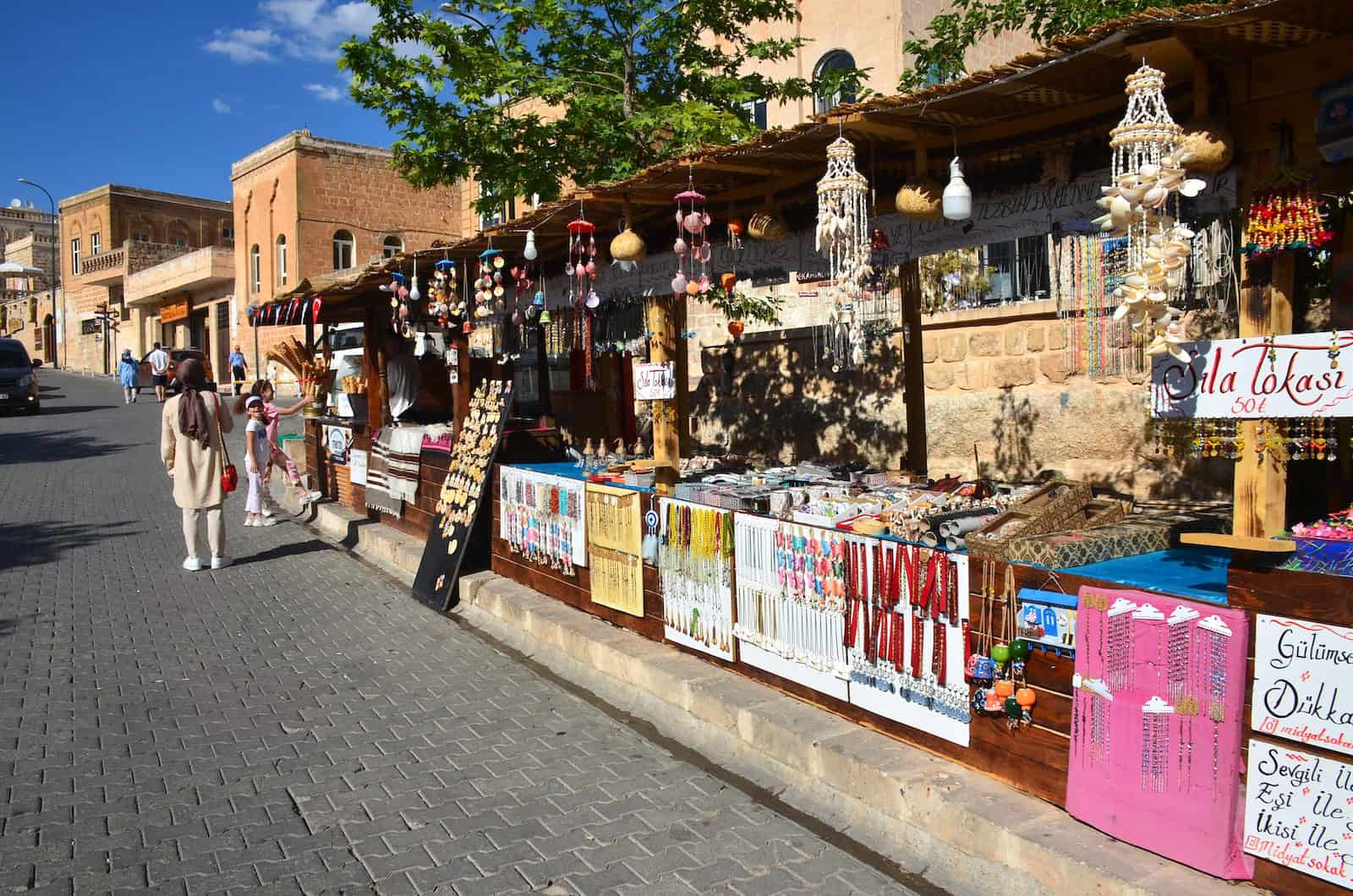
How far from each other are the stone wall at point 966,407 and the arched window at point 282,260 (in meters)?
23.4

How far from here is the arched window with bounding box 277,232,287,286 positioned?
32.1 m

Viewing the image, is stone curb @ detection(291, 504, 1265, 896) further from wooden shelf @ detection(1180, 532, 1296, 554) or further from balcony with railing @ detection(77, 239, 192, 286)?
balcony with railing @ detection(77, 239, 192, 286)

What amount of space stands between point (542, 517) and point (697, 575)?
2121mm

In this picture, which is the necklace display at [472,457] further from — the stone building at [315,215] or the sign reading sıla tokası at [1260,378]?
the stone building at [315,215]

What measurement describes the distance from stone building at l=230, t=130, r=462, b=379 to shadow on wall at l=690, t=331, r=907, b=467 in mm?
20417

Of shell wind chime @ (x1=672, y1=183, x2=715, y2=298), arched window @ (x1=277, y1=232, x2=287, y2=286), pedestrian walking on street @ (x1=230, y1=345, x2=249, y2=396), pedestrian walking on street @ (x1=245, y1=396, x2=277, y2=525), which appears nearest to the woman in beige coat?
pedestrian walking on street @ (x1=245, y1=396, x2=277, y2=525)

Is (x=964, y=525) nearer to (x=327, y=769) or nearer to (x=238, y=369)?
(x=327, y=769)

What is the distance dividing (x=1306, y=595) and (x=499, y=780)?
136 inches

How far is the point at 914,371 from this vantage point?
6.98m

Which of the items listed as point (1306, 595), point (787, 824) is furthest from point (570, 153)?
point (1306, 595)

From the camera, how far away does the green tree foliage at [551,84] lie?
10.6 meters

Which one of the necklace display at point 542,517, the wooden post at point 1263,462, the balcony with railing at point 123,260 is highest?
the balcony with railing at point 123,260

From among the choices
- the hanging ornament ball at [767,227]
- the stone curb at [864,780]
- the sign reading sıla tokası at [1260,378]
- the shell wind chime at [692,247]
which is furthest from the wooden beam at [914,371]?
the sign reading sıla tokası at [1260,378]

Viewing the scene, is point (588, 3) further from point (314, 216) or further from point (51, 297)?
point (51, 297)
